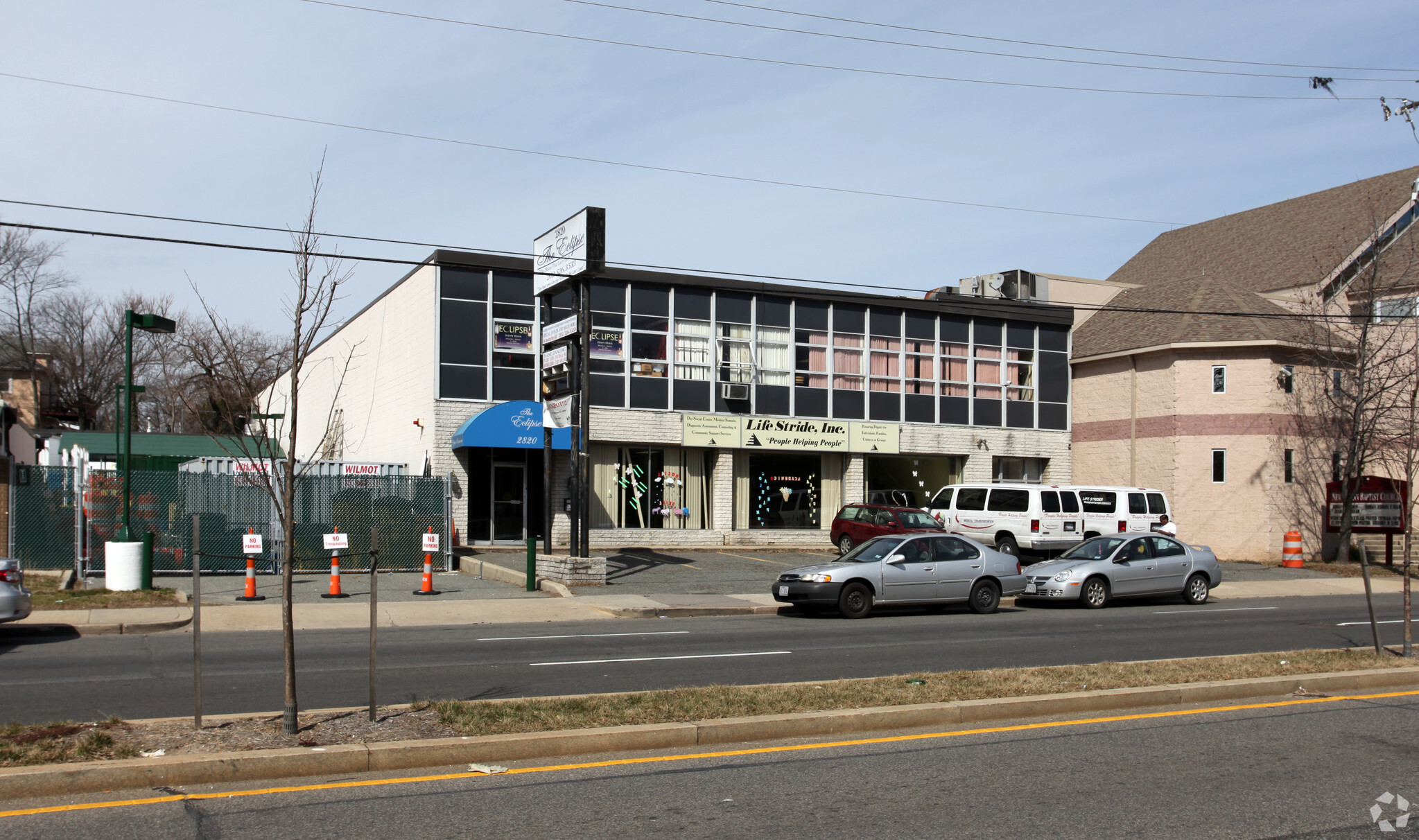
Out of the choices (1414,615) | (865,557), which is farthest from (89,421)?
(1414,615)

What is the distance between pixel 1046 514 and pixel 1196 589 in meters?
5.43

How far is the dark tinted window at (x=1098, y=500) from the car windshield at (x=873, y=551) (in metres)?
10.0

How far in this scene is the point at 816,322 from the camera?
108 feet

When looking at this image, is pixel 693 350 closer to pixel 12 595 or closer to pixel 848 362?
pixel 848 362

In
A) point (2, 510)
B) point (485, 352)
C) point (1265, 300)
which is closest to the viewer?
point (2, 510)

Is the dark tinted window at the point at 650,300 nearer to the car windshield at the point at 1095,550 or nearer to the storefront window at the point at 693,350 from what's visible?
the storefront window at the point at 693,350

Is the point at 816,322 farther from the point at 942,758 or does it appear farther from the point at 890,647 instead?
the point at 942,758

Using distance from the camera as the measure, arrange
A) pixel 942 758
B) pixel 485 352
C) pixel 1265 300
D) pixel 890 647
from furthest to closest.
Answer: pixel 1265 300 < pixel 485 352 < pixel 890 647 < pixel 942 758

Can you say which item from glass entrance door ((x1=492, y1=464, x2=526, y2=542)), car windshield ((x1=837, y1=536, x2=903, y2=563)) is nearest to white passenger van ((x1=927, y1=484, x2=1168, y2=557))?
car windshield ((x1=837, y1=536, x2=903, y2=563))

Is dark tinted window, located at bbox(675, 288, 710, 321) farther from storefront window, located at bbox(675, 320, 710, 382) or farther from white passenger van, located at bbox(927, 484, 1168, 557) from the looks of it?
white passenger van, located at bbox(927, 484, 1168, 557)

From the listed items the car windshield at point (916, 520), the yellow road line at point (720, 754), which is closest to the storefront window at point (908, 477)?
the car windshield at point (916, 520)

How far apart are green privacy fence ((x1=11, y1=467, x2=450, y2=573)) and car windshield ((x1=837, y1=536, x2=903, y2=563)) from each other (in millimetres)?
9354

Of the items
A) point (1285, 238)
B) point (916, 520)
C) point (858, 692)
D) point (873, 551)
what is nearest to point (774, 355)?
point (916, 520)

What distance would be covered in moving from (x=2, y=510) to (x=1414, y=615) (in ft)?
87.3
